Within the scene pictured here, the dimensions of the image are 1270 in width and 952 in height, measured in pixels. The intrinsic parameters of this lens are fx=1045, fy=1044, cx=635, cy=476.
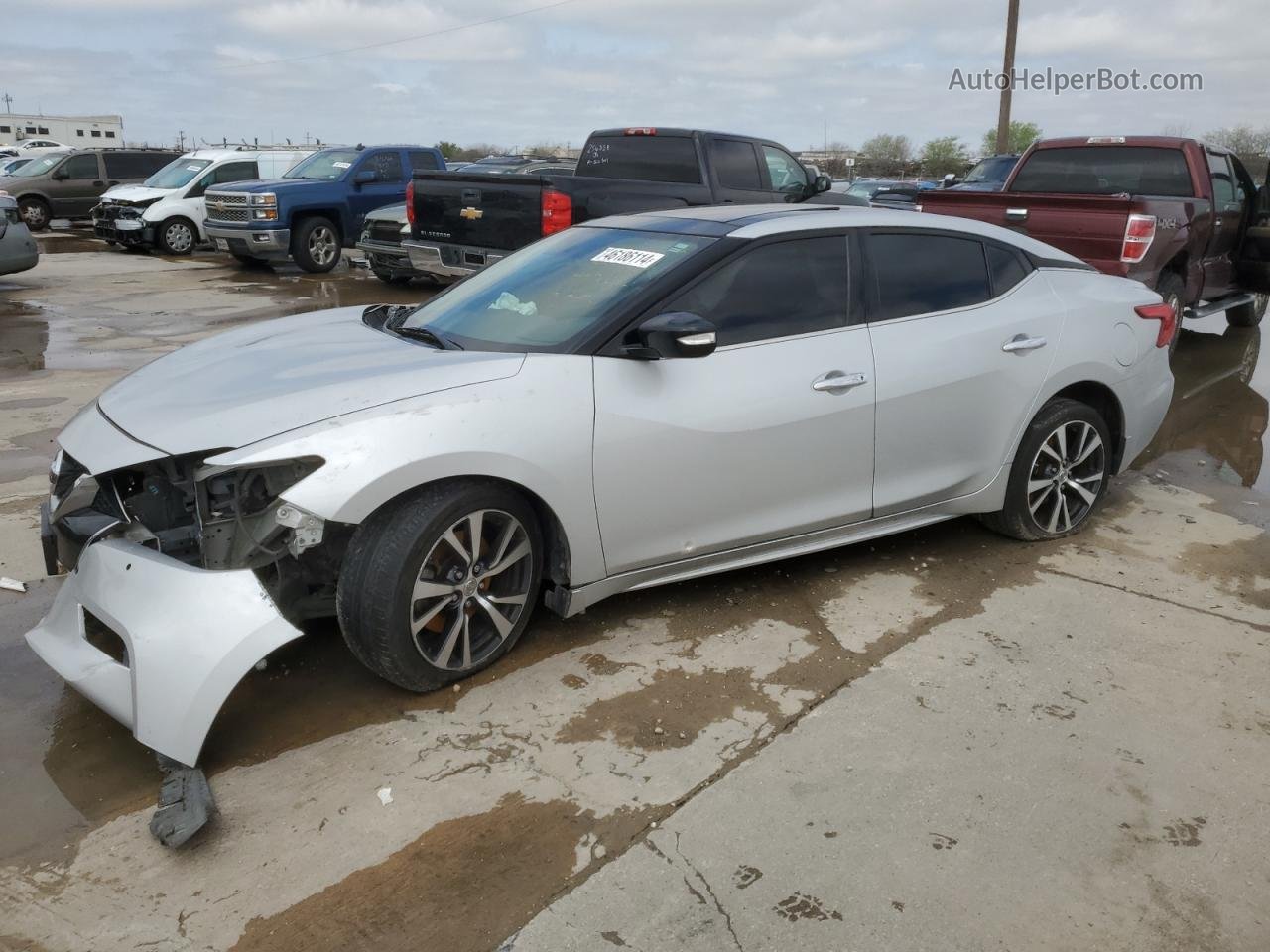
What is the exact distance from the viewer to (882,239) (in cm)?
449

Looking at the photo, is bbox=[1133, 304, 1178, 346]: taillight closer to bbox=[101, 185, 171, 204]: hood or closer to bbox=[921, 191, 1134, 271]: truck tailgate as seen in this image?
bbox=[921, 191, 1134, 271]: truck tailgate

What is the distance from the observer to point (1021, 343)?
468 cm

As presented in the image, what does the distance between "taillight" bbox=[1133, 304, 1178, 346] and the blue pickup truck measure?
1158cm

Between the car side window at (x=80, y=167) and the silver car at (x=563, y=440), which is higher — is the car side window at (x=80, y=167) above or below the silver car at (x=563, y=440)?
above

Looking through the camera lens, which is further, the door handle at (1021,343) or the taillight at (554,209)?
A: the taillight at (554,209)

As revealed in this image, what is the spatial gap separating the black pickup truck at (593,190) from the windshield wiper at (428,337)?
501 centimetres

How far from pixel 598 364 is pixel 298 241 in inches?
503

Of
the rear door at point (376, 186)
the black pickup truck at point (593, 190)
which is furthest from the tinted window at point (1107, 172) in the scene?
the rear door at point (376, 186)

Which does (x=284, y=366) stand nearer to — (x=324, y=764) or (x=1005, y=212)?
(x=324, y=764)

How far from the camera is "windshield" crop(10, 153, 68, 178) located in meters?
22.1

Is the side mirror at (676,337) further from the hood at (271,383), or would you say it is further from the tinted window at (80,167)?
the tinted window at (80,167)

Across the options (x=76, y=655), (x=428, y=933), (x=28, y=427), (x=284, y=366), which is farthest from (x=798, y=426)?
(x=28, y=427)

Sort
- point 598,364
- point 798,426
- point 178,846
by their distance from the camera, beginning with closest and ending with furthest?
Answer: point 178,846 → point 598,364 → point 798,426

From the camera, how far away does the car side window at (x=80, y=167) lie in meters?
22.0
